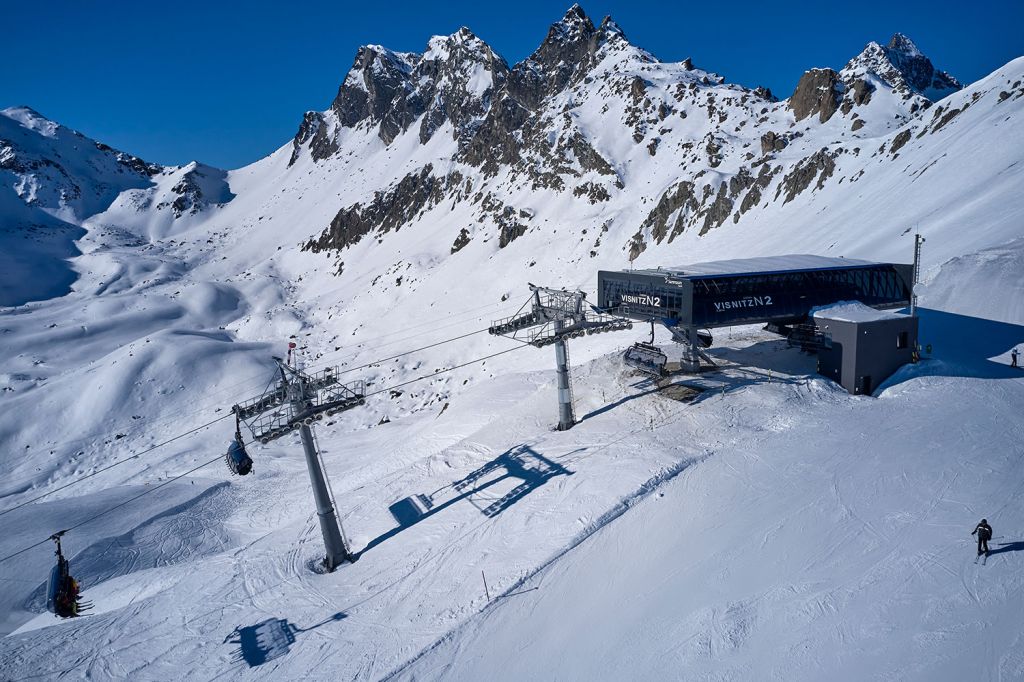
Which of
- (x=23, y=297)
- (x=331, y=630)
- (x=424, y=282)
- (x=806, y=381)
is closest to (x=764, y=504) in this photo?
(x=806, y=381)

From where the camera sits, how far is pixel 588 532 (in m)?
15.6

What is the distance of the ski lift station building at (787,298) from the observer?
2325 cm

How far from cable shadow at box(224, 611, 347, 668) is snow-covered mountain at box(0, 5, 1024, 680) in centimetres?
10

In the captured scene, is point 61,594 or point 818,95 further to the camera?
point 818,95

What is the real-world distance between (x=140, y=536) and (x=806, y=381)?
30659 millimetres

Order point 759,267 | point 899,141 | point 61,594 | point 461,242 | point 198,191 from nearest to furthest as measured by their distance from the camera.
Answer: point 61,594 → point 759,267 → point 899,141 → point 461,242 → point 198,191

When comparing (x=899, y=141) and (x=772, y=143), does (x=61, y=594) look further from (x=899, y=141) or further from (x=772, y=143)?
(x=772, y=143)

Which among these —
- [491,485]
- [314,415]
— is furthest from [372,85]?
[491,485]

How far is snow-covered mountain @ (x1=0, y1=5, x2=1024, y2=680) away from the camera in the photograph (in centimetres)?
1252

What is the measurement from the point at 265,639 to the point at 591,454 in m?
11.8

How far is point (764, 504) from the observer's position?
15945 mm

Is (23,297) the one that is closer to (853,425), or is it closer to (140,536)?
(140,536)

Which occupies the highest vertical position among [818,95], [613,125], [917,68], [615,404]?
[917,68]

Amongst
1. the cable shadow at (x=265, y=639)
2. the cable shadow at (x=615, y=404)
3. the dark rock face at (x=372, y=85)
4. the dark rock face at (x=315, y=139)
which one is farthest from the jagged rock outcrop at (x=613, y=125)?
the cable shadow at (x=265, y=639)
